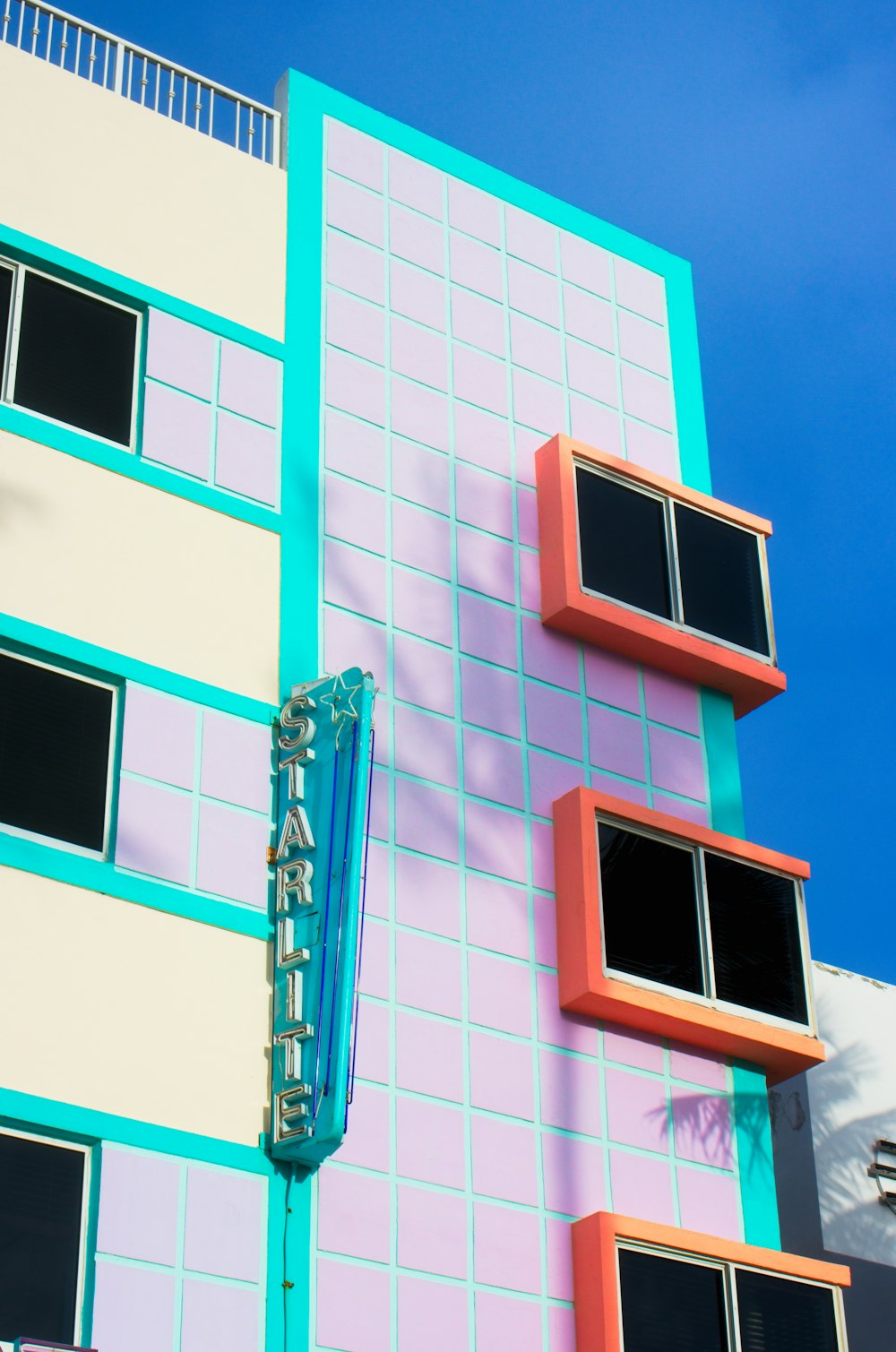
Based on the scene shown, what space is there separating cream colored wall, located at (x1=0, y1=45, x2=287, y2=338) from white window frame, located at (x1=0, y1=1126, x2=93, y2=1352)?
6.93m

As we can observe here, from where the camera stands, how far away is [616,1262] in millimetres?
13492

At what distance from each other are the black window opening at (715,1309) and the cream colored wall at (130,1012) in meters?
2.93

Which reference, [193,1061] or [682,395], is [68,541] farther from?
[682,395]

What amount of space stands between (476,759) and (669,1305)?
13.7ft

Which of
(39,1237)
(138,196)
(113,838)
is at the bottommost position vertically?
(39,1237)

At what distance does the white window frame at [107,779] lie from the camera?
12.9m

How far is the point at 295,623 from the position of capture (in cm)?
1481

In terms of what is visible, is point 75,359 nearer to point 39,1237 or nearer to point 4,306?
point 4,306

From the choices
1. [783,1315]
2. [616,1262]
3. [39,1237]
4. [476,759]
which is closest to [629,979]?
[476,759]

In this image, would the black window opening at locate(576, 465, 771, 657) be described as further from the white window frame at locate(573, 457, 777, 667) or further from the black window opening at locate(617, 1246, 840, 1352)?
the black window opening at locate(617, 1246, 840, 1352)

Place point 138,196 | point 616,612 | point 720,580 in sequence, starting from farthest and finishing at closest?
point 720,580
point 616,612
point 138,196

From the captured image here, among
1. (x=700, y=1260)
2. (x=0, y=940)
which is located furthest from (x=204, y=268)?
(x=700, y=1260)

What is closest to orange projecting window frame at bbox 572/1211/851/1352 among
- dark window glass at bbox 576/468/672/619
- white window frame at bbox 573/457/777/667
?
white window frame at bbox 573/457/777/667

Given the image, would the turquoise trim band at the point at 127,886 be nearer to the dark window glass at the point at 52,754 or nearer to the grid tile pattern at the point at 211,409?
the dark window glass at the point at 52,754
